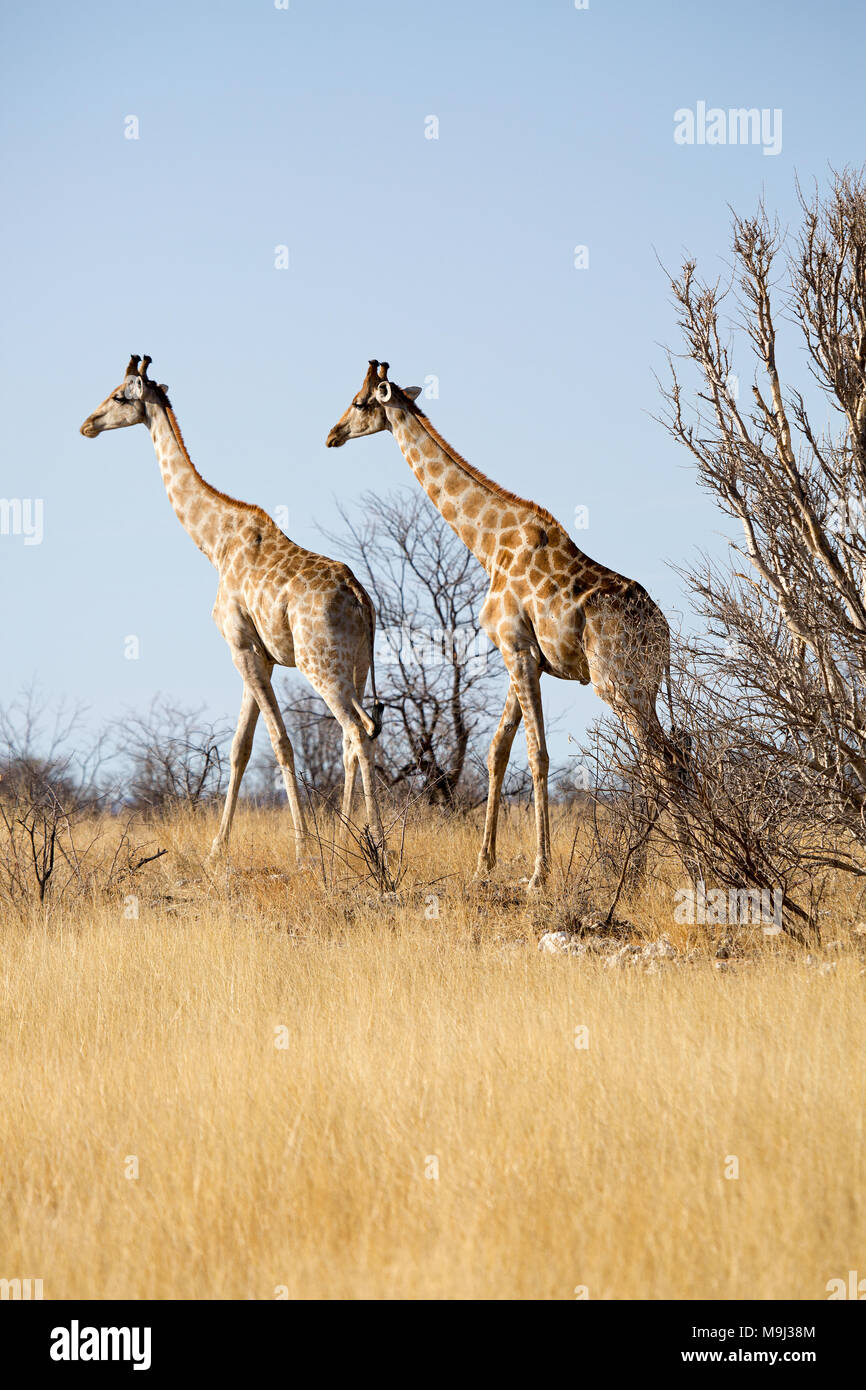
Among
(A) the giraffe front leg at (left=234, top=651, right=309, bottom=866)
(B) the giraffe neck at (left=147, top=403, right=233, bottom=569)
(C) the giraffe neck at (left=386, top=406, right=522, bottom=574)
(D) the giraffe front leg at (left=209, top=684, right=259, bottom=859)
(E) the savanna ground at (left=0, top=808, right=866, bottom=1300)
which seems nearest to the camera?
(E) the savanna ground at (left=0, top=808, right=866, bottom=1300)

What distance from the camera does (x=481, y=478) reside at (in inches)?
409

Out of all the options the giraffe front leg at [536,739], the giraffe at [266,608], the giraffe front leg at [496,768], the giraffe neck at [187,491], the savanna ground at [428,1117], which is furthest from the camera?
the giraffe neck at [187,491]

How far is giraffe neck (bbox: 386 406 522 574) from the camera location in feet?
33.5

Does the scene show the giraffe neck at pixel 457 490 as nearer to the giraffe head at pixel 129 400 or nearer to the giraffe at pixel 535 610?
the giraffe at pixel 535 610

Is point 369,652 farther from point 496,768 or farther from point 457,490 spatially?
point 496,768

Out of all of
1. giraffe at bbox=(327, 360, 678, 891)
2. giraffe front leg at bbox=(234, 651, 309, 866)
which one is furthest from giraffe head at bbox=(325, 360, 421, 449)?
giraffe front leg at bbox=(234, 651, 309, 866)

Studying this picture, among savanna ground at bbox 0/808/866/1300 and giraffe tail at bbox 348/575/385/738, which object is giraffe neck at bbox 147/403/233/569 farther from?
savanna ground at bbox 0/808/866/1300

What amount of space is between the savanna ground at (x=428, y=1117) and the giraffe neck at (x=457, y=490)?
11.9 ft

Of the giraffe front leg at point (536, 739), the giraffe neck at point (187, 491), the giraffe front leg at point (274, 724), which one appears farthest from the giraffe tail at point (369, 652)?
the giraffe neck at point (187, 491)

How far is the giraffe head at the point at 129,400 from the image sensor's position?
467 inches

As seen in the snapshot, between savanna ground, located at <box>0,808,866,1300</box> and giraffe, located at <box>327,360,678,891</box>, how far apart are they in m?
1.80

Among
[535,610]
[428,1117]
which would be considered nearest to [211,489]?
[535,610]

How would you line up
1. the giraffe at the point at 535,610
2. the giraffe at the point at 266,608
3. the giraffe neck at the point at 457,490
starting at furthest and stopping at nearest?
the giraffe at the point at 266,608 → the giraffe neck at the point at 457,490 → the giraffe at the point at 535,610

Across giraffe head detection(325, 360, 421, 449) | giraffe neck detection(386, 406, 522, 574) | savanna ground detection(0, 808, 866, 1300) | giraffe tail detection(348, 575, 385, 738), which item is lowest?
savanna ground detection(0, 808, 866, 1300)
